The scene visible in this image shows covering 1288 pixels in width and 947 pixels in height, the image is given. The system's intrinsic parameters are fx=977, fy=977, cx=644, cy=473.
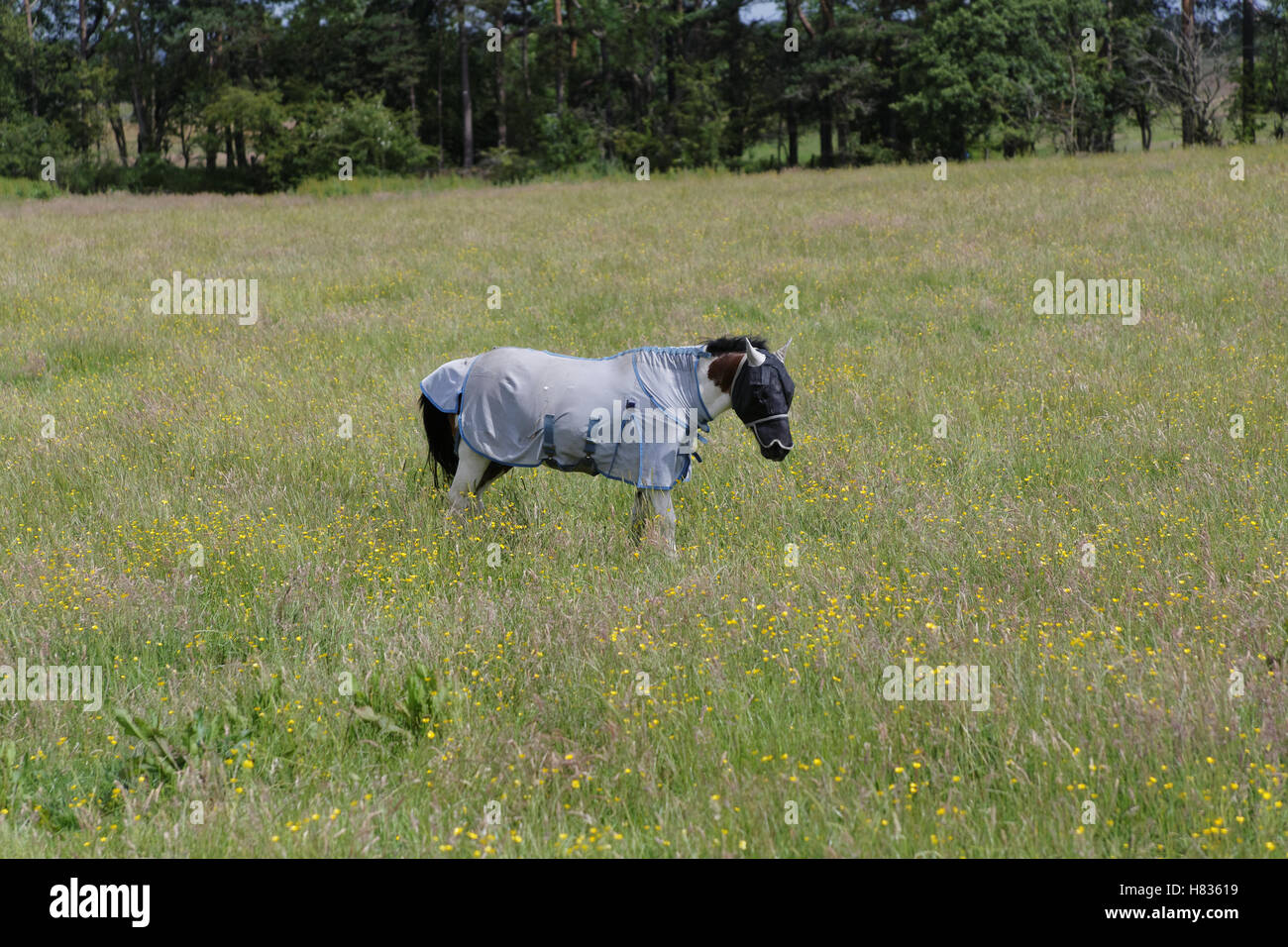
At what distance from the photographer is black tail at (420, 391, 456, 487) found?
6512mm

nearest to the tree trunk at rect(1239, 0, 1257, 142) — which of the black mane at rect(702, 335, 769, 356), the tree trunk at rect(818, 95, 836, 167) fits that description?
the tree trunk at rect(818, 95, 836, 167)

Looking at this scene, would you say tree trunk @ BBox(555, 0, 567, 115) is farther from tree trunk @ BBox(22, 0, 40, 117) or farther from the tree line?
tree trunk @ BBox(22, 0, 40, 117)

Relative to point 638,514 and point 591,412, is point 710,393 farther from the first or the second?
point 638,514

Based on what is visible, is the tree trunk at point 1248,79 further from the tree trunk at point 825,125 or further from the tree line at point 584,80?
the tree trunk at point 825,125

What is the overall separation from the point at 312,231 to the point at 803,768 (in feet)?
67.4

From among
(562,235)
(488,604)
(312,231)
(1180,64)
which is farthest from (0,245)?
(1180,64)

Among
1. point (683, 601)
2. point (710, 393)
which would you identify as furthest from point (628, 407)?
point (683, 601)

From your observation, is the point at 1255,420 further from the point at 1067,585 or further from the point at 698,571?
the point at 698,571

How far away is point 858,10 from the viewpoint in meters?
45.9

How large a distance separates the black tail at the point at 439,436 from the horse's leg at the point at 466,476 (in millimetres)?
195

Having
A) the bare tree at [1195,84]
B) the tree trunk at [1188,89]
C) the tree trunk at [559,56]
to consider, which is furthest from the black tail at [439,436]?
the tree trunk at [559,56]

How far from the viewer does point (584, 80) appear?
50719mm

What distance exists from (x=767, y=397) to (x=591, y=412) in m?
1.03

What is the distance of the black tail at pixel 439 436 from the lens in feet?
21.4
